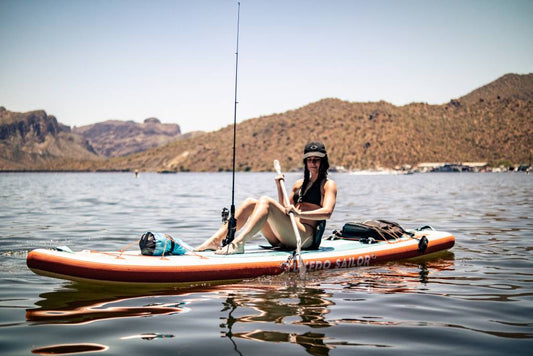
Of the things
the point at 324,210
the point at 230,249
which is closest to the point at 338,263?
the point at 324,210

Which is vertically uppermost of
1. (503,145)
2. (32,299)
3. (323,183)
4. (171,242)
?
(503,145)

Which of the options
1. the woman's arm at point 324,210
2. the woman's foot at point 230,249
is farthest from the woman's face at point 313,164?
the woman's foot at point 230,249

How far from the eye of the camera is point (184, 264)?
22.2 feet

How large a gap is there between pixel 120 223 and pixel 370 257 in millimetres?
10281

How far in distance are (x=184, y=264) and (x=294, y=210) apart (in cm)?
183

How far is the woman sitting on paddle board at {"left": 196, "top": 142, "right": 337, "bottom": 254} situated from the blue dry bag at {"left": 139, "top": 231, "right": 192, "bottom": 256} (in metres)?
0.41

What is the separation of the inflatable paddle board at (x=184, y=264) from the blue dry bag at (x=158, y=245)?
134 mm

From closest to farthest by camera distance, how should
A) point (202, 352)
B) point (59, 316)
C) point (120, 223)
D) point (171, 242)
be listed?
1. point (202, 352)
2. point (59, 316)
3. point (171, 242)
4. point (120, 223)

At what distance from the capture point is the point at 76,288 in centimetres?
678

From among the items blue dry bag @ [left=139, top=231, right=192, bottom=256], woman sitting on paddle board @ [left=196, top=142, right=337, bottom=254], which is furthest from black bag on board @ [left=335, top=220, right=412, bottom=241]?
blue dry bag @ [left=139, top=231, right=192, bottom=256]

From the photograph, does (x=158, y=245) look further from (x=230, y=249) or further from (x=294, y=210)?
(x=294, y=210)

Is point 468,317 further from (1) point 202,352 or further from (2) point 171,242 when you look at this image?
(2) point 171,242

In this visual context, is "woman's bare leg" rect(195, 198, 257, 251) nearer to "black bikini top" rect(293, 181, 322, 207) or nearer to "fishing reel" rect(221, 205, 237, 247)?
"fishing reel" rect(221, 205, 237, 247)

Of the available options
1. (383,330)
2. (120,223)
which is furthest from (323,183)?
(120,223)
